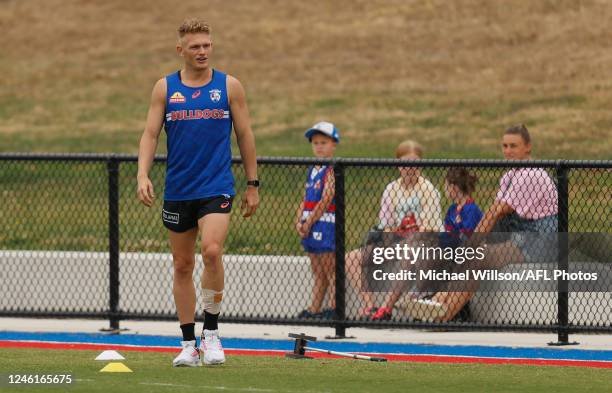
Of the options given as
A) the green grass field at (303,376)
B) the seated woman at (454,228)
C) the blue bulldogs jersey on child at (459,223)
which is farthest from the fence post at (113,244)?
the blue bulldogs jersey on child at (459,223)

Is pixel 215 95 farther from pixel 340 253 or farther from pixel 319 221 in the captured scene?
pixel 319 221

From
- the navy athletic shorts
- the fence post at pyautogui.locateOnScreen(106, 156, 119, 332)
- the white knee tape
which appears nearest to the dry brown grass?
the fence post at pyautogui.locateOnScreen(106, 156, 119, 332)

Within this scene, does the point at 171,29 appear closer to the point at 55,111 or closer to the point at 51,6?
the point at 51,6

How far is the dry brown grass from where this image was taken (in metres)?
24.1

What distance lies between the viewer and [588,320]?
1148 centimetres

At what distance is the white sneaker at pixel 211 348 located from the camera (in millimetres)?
9266

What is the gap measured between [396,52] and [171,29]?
642cm

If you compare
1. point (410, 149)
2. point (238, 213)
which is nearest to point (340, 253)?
point (410, 149)

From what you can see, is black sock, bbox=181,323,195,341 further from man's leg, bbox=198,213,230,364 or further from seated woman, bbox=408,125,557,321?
seated woman, bbox=408,125,557,321

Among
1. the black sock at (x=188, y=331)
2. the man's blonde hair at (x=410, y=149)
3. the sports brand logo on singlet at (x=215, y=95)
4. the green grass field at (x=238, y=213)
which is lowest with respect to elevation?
the black sock at (x=188, y=331)

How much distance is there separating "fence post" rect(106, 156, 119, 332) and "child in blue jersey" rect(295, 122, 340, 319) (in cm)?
149

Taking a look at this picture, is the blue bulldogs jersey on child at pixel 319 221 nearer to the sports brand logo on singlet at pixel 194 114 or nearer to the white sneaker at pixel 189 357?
the white sneaker at pixel 189 357

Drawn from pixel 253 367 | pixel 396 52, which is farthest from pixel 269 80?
pixel 253 367

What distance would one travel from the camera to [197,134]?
8.95m
